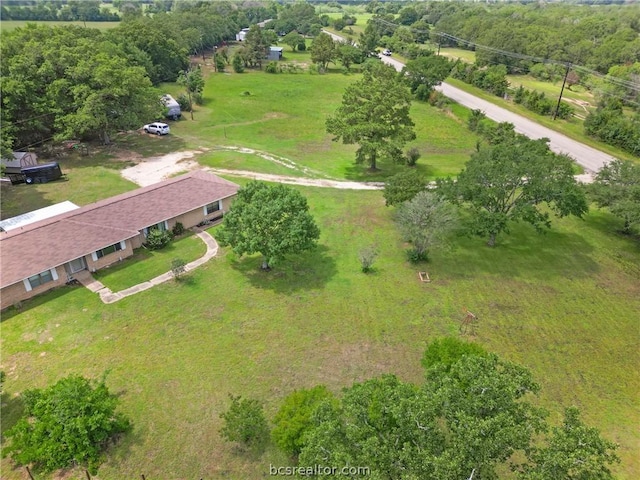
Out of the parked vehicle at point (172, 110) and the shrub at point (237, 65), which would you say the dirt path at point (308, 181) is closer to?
the parked vehicle at point (172, 110)

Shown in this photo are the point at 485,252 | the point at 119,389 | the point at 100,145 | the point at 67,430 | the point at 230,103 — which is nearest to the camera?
the point at 67,430

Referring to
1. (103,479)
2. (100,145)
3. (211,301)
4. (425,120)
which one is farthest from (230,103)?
(103,479)

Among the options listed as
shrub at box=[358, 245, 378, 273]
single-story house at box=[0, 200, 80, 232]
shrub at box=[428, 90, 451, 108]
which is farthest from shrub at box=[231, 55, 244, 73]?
shrub at box=[358, 245, 378, 273]

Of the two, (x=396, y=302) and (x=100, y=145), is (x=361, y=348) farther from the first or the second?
(x=100, y=145)

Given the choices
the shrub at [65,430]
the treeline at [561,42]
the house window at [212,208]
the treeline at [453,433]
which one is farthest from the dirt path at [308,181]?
the treeline at [561,42]

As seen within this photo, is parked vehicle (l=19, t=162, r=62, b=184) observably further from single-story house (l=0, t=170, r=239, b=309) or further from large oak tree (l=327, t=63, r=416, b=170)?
large oak tree (l=327, t=63, r=416, b=170)

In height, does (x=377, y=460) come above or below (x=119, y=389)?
above
